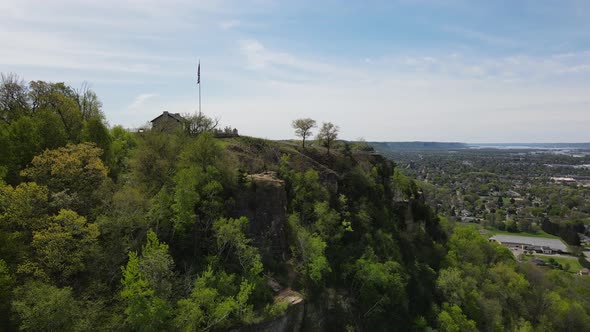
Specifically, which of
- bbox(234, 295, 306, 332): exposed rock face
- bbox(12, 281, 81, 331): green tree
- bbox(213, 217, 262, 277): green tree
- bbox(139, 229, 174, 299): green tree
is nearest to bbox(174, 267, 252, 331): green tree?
bbox(139, 229, 174, 299): green tree

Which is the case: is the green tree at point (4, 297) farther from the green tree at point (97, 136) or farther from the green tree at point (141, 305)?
the green tree at point (97, 136)

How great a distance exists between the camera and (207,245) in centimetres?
3369

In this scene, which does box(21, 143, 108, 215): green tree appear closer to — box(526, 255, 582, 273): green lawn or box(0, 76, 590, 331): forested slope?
box(0, 76, 590, 331): forested slope

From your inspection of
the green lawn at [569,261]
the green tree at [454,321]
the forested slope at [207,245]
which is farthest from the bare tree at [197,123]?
the green lawn at [569,261]

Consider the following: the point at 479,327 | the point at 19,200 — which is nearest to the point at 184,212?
the point at 19,200

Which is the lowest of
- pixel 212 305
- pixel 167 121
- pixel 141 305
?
pixel 212 305

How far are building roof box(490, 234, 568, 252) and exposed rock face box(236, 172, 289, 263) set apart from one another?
111m

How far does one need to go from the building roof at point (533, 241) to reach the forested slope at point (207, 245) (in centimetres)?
6304

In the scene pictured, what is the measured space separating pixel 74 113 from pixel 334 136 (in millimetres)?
38422

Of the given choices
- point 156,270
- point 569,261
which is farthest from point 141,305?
point 569,261

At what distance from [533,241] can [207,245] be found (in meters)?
132

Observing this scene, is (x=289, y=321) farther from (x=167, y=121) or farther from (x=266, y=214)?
(x=167, y=121)

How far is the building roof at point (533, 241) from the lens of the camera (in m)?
118

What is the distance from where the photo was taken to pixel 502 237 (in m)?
128
